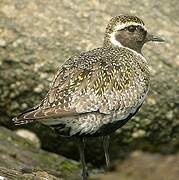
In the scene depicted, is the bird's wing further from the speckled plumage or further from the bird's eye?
the bird's eye

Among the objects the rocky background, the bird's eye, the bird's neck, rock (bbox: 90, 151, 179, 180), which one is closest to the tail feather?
the bird's neck

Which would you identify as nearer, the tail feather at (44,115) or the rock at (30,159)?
the tail feather at (44,115)

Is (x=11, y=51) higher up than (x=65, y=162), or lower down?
higher up

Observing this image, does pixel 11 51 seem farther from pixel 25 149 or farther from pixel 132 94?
pixel 132 94

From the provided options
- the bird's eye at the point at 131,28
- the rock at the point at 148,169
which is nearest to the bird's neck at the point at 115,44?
the bird's eye at the point at 131,28

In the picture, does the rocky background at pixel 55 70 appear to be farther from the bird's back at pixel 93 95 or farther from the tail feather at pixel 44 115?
the tail feather at pixel 44 115

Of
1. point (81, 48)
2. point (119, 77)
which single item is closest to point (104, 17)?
point (81, 48)
